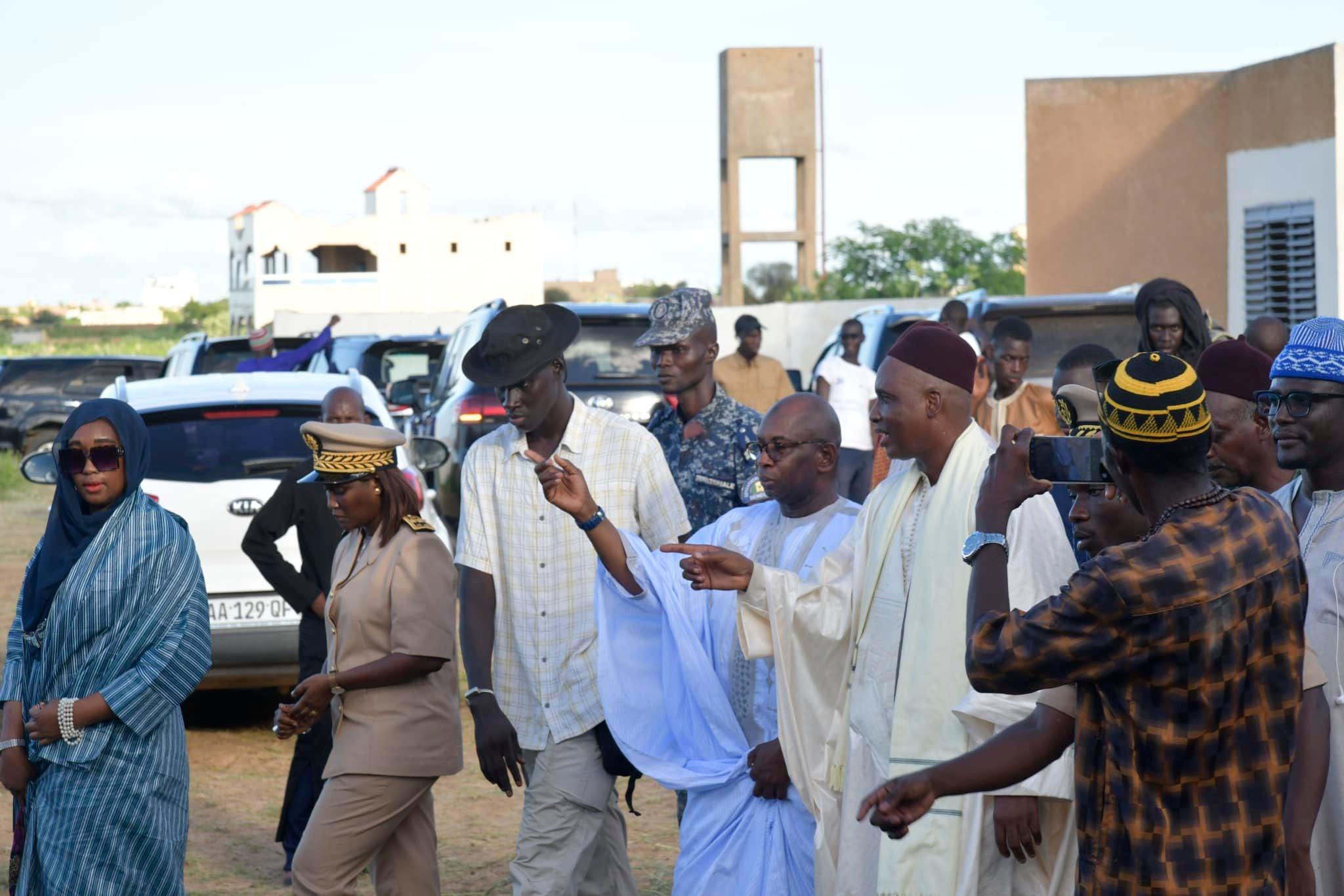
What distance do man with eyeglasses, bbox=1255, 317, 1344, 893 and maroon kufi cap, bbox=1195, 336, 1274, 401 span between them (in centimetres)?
34

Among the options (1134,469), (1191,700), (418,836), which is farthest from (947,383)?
(418,836)

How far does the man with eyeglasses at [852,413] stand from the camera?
12.1 metres

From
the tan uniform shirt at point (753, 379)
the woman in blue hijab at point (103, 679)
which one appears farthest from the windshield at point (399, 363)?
the woman in blue hijab at point (103, 679)

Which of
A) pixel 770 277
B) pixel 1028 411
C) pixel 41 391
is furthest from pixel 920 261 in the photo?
pixel 1028 411

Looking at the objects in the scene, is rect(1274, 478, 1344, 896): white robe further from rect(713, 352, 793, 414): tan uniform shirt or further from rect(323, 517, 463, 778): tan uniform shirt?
rect(713, 352, 793, 414): tan uniform shirt

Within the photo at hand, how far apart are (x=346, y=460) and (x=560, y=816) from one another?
125 cm

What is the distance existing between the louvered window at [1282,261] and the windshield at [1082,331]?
25.0 feet

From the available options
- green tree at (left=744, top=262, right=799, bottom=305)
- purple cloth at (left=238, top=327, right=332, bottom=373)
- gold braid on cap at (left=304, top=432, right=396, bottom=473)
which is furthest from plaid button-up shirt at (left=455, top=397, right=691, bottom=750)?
green tree at (left=744, top=262, right=799, bottom=305)

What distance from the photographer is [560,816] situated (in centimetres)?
492

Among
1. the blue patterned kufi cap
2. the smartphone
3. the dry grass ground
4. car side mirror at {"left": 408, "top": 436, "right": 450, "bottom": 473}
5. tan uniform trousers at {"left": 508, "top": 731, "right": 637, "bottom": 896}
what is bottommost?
the dry grass ground

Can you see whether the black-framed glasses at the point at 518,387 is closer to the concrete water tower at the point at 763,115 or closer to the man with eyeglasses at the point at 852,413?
the man with eyeglasses at the point at 852,413

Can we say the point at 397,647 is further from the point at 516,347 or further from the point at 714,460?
the point at 714,460

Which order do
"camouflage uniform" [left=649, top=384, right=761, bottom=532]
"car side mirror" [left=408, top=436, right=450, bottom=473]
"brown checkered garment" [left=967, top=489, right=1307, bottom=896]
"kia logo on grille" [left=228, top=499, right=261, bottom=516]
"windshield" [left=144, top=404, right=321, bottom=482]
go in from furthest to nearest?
"car side mirror" [left=408, top=436, right=450, bottom=473] < "windshield" [left=144, top=404, right=321, bottom=482] < "kia logo on grille" [left=228, top=499, right=261, bottom=516] < "camouflage uniform" [left=649, top=384, right=761, bottom=532] < "brown checkered garment" [left=967, top=489, right=1307, bottom=896]

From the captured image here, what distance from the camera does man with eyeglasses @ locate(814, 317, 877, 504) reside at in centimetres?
1207
